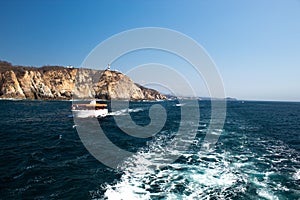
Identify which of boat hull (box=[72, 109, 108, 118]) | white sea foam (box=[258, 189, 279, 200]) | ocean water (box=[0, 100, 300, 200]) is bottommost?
white sea foam (box=[258, 189, 279, 200])

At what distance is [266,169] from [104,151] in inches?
683

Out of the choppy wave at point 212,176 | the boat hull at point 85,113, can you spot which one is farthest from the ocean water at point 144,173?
the boat hull at point 85,113

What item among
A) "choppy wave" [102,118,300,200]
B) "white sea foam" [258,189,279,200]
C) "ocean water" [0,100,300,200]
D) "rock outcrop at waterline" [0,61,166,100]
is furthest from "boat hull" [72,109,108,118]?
"rock outcrop at waterline" [0,61,166,100]

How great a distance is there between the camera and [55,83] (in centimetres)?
15700

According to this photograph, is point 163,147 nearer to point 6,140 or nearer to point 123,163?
point 123,163

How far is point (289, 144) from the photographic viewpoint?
96.9 ft

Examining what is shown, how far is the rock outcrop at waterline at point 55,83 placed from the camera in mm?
131875

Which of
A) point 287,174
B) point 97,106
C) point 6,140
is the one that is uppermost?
point 97,106

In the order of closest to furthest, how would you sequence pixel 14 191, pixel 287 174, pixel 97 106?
pixel 14 191 → pixel 287 174 → pixel 97 106

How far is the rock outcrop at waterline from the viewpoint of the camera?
5192 inches

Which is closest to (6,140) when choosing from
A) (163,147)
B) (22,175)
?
(22,175)

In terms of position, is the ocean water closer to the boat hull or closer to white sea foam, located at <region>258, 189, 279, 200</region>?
white sea foam, located at <region>258, 189, 279, 200</region>

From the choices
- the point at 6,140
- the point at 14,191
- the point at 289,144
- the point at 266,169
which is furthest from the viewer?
the point at 289,144

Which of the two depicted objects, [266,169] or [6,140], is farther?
[6,140]
